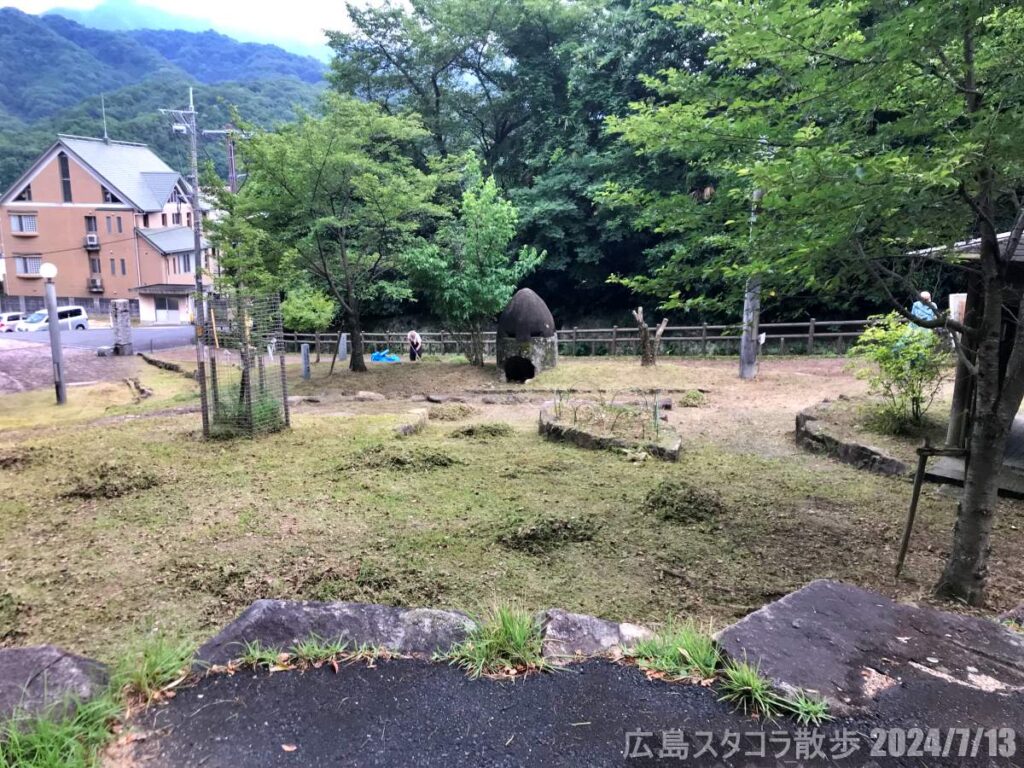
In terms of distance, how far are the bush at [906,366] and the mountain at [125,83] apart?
1069 inches

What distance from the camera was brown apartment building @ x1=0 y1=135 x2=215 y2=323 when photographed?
38.9m

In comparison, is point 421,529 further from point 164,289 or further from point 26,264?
point 26,264

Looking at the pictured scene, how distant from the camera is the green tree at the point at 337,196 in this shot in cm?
1330

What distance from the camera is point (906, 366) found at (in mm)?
7535

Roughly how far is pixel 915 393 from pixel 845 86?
5.53 m

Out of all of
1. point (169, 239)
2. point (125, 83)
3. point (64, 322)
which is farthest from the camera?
point (125, 83)

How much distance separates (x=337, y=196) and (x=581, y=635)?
1365 cm

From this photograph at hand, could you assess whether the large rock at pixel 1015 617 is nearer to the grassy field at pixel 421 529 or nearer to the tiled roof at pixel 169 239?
the grassy field at pixel 421 529

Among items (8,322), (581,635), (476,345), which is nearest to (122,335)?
(476,345)

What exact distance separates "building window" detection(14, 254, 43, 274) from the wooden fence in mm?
28335

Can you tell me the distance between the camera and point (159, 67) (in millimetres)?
82688

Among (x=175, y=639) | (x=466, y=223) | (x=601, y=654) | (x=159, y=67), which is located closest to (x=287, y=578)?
(x=175, y=639)

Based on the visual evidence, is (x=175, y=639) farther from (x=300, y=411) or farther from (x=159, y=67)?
(x=159, y=67)

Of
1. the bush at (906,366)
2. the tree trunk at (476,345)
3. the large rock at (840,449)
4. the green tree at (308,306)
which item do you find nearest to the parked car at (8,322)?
the green tree at (308,306)
